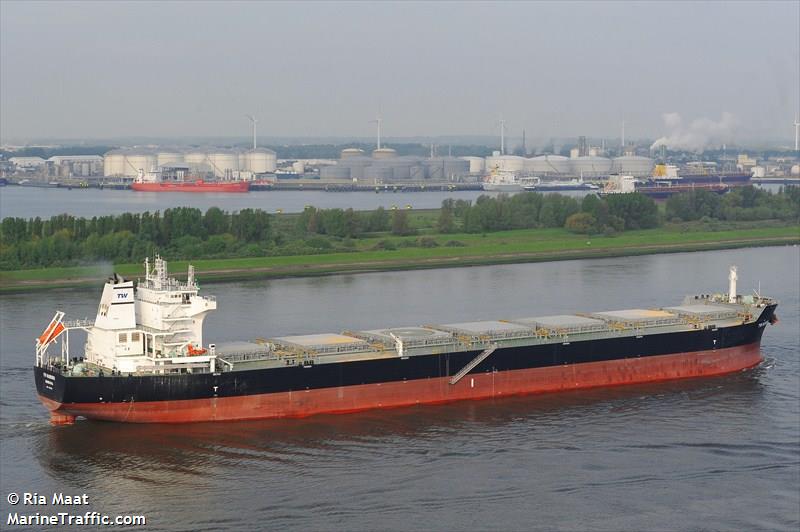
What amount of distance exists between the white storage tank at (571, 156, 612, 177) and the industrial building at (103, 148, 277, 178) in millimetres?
37100

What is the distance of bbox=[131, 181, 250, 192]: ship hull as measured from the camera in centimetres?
11325

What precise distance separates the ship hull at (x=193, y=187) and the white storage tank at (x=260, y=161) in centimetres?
2503

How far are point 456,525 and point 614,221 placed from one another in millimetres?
42302

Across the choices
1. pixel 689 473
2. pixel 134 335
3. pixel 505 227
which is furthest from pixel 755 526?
pixel 505 227

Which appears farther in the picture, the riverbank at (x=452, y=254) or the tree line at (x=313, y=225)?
the tree line at (x=313, y=225)

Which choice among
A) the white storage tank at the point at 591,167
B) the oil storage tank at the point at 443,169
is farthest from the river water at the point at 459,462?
the oil storage tank at the point at 443,169

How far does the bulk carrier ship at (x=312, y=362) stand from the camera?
21047 mm

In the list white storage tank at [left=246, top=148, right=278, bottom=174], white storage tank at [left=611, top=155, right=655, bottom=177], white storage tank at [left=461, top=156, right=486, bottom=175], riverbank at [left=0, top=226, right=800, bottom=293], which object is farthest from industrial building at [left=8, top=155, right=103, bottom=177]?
riverbank at [left=0, top=226, right=800, bottom=293]

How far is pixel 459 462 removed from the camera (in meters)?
19.1

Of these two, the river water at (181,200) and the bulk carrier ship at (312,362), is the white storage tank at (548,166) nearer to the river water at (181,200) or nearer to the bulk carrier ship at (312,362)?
the river water at (181,200)

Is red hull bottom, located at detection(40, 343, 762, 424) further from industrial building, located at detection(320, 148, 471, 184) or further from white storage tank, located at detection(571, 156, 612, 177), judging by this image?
white storage tank, located at detection(571, 156, 612, 177)

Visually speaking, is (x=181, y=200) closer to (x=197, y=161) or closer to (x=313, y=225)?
(x=313, y=225)

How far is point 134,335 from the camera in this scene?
21688 millimetres

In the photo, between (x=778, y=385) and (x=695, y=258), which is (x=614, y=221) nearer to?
(x=695, y=258)
